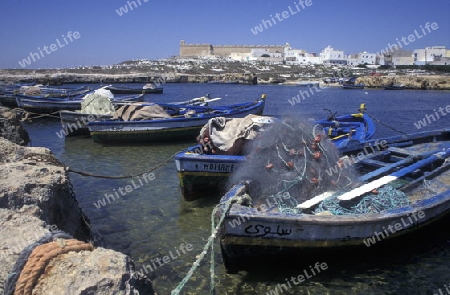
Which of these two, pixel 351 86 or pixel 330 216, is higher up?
pixel 330 216

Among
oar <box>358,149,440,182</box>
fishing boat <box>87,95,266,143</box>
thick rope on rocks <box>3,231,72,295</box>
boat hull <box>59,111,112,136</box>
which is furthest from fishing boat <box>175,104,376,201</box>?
boat hull <box>59,111,112,136</box>

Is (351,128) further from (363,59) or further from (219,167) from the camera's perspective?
(363,59)

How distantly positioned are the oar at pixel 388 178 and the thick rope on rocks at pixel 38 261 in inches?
208

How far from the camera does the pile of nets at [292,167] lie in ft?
23.4

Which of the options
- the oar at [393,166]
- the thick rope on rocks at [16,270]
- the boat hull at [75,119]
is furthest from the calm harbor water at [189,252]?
the boat hull at [75,119]

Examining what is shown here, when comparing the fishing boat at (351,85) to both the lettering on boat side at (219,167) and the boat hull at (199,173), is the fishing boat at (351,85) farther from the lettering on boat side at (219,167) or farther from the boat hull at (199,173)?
the lettering on boat side at (219,167)

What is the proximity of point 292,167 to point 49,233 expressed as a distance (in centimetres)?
509

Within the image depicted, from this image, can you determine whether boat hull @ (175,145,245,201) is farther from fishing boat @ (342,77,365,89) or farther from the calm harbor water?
fishing boat @ (342,77,365,89)

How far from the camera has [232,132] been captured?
9859mm

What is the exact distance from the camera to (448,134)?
1354cm

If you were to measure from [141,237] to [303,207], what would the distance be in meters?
3.40

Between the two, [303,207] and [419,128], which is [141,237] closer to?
[303,207]

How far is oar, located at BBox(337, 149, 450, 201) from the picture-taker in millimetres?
7020

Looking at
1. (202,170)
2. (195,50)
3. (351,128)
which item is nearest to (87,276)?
(202,170)
